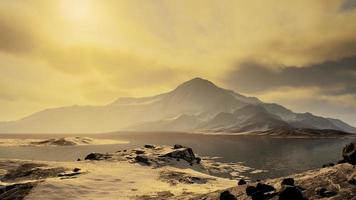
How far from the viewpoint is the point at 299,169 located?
7269 cm

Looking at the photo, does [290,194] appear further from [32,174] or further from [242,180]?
[32,174]

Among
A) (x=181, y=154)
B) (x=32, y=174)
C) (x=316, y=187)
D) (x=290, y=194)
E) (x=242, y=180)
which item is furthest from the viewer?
(x=181, y=154)

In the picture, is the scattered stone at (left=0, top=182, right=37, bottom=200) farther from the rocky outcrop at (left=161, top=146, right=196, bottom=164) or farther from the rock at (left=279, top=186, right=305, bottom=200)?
the rocky outcrop at (left=161, top=146, right=196, bottom=164)

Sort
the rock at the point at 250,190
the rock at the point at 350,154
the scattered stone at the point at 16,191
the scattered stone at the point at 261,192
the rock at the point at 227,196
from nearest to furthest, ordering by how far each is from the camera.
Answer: the scattered stone at the point at 261,192 < the rock at the point at 350,154 < the rock at the point at 227,196 < the rock at the point at 250,190 < the scattered stone at the point at 16,191

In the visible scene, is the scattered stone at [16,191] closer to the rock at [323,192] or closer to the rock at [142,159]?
the rock at [323,192]

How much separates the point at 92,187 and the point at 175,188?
956cm

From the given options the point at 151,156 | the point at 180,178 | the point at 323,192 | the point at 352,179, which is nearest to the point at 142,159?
the point at 151,156

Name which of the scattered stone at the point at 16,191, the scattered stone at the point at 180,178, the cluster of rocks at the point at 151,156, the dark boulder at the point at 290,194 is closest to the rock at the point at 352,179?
the dark boulder at the point at 290,194

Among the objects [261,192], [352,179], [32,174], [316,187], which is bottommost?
[32,174]

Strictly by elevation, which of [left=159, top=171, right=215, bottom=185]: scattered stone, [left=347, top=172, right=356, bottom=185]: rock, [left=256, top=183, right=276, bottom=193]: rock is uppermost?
[left=347, top=172, right=356, bottom=185]: rock

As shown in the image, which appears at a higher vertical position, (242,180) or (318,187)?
(318,187)

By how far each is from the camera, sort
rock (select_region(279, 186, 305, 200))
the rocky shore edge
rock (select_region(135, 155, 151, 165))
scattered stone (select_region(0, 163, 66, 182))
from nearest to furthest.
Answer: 1. rock (select_region(279, 186, 305, 200))
2. the rocky shore edge
3. scattered stone (select_region(0, 163, 66, 182))
4. rock (select_region(135, 155, 151, 165))

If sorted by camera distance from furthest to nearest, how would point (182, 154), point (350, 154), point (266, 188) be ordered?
point (182, 154)
point (266, 188)
point (350, 154)

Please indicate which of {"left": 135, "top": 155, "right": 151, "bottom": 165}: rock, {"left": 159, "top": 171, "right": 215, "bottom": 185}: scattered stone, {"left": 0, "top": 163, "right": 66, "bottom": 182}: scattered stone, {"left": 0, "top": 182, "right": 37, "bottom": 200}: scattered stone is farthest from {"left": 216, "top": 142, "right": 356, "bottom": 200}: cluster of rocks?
{"left": 135, "top": 155, "right": 151, "bottom": 165}: rock
